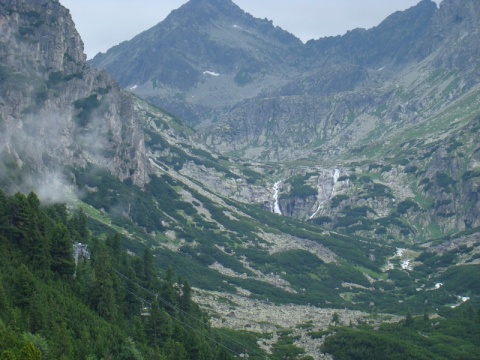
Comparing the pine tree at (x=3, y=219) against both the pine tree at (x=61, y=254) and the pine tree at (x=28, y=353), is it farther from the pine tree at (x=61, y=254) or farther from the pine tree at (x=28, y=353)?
the pine tree at (x=28, y=353)

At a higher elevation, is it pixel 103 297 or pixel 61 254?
pixel 61 254

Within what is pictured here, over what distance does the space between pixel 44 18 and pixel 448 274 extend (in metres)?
129

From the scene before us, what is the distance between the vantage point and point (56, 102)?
166 metres

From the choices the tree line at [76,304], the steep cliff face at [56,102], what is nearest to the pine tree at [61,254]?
the tree line at [76,304]

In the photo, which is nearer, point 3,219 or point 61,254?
point 3,219

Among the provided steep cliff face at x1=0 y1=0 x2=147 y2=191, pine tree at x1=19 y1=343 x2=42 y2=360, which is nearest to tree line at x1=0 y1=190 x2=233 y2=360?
pine tree at x1=19 y1=343 x2=42 y2=360

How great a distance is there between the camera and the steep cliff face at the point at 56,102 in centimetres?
15125

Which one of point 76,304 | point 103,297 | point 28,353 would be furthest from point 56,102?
point 28,353

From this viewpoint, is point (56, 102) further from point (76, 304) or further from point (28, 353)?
point (28, 353)

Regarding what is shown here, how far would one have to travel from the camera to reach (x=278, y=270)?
161 m

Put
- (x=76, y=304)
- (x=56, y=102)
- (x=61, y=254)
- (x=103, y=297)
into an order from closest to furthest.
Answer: (x=76, y=304)
(x=103, y=297)
(x=61, y=254)
(x=56, y=102)

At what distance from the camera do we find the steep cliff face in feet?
496

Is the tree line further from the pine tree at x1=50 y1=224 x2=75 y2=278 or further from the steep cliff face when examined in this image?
the steep cliff face

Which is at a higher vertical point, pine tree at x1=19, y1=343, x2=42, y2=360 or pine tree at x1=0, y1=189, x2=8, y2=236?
pine tree at x1=0, y1=189, x2=8, y2=236
